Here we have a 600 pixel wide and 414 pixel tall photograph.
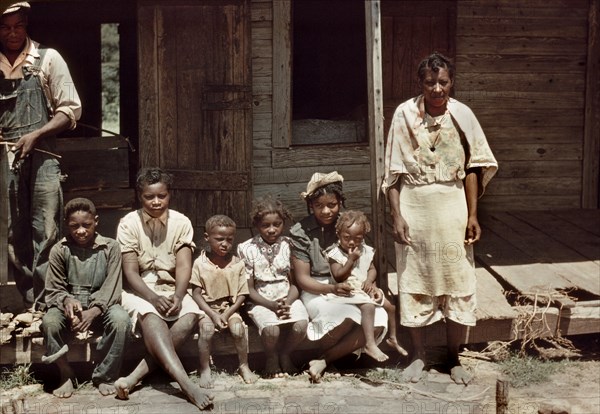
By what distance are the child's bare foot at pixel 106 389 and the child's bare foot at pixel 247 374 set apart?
2.73 ft

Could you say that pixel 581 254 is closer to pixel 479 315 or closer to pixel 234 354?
pixel 479 315

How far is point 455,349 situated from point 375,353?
71 centimetres

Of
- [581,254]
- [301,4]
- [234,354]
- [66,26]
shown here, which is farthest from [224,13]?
[66,26]

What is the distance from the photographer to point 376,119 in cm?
597

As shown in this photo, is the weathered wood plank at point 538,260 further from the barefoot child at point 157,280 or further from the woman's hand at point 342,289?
the barefoot child at point 157,280

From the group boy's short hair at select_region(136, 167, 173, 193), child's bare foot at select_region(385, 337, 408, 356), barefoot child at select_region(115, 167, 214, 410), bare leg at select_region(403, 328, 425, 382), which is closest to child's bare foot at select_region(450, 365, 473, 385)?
bare leg at select_region(403, 328, 425, 382)

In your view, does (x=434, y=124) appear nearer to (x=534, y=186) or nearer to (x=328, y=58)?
(x=534, y=186)

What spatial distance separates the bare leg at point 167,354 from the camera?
5.21m

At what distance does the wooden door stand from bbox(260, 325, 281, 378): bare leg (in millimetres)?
2440

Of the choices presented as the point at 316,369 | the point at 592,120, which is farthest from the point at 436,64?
the point at 592,120

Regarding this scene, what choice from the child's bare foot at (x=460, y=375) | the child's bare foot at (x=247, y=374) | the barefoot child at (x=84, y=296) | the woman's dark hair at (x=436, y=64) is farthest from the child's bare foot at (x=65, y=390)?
the woman's dark hair at (x=436, y=64)

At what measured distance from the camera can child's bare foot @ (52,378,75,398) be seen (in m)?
5.37

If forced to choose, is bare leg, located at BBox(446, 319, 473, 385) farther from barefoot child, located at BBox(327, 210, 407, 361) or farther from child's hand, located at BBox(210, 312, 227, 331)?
child's hand, located at BBox(210, 312, 227, 331)

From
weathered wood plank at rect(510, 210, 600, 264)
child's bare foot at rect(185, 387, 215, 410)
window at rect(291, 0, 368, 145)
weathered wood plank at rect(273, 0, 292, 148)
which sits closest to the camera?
child's bare foot at rect(185, 387, 215, 410)
